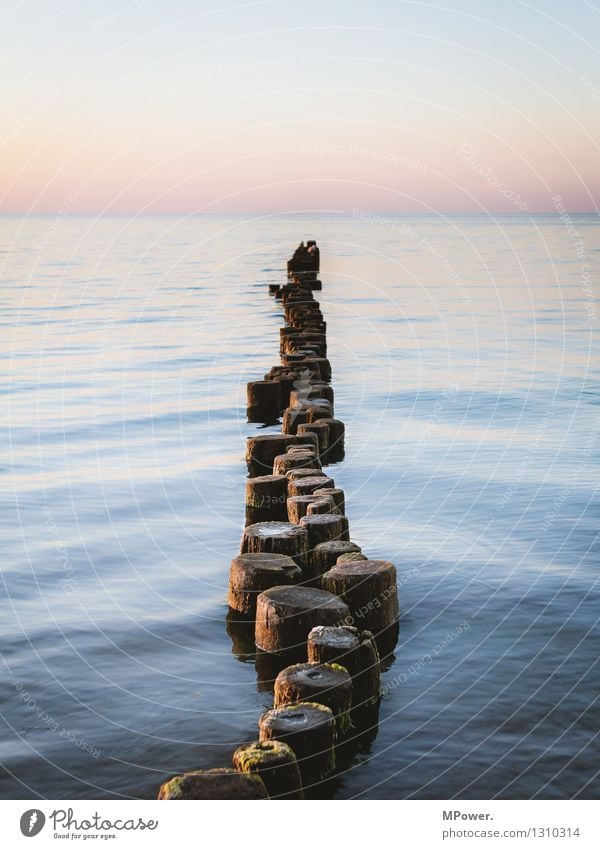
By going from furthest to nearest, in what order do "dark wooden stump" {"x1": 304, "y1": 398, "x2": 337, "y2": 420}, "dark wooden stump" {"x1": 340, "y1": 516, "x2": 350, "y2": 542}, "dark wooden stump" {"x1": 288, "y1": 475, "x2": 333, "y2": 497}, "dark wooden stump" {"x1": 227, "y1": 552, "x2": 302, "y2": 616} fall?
"dark wooden stump" {"x1": 304, "y1": 398, "x2": 337, "y2": 420}
"dark wooden stump" {"x1": 288, "y1": 475, "x2": 333, "y2": 497}
"dark wooden stump" {"x1": 340, "y1": 516, "x2": 350, "y2": 542}
"dark wooden stump" {"x1": 227, "y1": 552, "x2": 302, "y2": 616}

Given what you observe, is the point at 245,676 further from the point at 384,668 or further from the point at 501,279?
the point at 501,279

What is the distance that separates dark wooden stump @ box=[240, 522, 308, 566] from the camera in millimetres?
6555

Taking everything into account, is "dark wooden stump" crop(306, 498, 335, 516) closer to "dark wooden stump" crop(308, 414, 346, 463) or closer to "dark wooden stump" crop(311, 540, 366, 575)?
"dark wooden stump" crop(311, 540, 366, 575)

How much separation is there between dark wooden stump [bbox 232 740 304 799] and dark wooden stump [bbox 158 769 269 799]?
156 millimetres

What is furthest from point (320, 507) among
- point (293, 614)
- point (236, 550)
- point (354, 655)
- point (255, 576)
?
point (354, 655)

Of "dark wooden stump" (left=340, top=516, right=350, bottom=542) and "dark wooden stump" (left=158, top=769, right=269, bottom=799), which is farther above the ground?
"dark wooden stump" (left=340, top=516, right=350, bottom=542)

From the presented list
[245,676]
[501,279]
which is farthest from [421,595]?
[501,279]

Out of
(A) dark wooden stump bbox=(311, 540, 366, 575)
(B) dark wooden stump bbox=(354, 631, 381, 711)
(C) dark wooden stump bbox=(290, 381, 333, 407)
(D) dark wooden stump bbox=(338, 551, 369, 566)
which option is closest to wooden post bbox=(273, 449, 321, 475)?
(A) dark wooden stump bbox=(311, 540, 366, 575)

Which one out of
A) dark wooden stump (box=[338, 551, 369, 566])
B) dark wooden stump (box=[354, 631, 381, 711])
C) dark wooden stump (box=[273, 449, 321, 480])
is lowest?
dark wooden stump (box=[354, 631, 381, 711])

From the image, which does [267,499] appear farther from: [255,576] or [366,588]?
[366,588]

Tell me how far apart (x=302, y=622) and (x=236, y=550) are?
9.54ft

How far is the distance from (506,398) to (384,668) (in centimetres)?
1019
